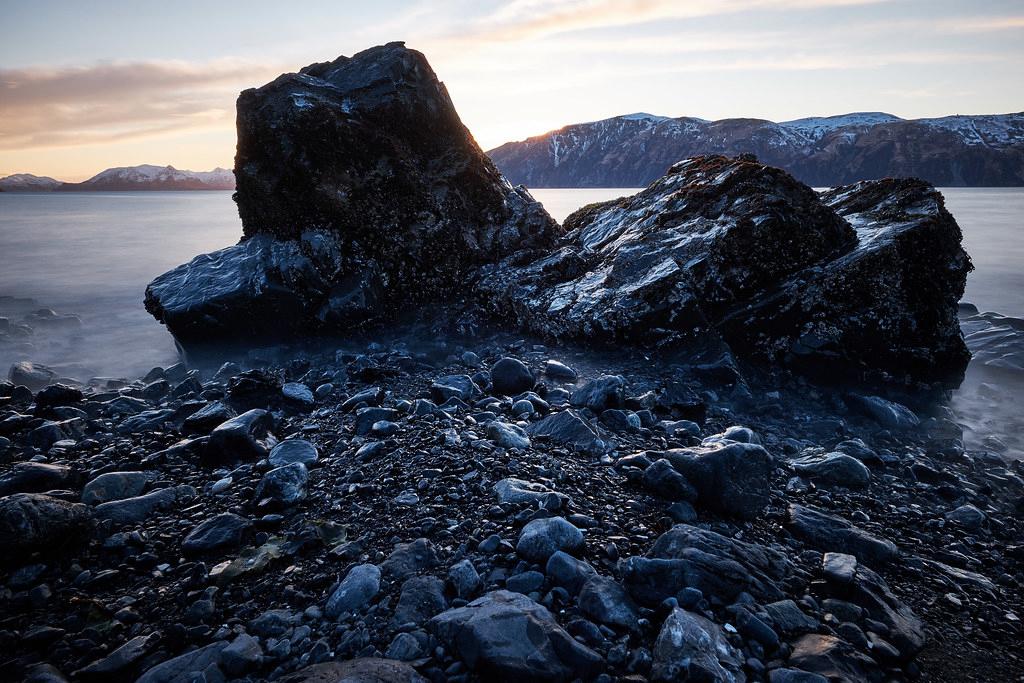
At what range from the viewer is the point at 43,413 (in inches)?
228

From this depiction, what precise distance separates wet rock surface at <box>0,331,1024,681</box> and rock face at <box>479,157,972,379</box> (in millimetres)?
1645

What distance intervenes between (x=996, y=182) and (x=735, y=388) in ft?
492

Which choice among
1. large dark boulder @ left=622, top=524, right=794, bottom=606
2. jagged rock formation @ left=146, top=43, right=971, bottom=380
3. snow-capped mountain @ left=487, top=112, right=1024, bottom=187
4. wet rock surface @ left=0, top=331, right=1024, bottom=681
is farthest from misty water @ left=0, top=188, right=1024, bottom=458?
snow-capped mountain @ left=487, top=112, right=1024, bottom=187

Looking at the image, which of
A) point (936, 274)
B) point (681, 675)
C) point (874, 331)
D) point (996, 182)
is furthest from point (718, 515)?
point (996, 182)

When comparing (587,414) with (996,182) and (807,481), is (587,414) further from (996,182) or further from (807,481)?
(996,182)

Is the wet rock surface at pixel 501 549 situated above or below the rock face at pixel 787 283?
below

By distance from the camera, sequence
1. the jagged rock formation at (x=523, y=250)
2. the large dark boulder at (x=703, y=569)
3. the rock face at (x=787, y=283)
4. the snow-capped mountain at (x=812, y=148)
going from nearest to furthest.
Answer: the large dark boulder at (x=703, y=569), the rock face at (x=787, y=283), the jagged rock formation at (x=523, y=250), the snow-capped mountain at (x=812, y=148)

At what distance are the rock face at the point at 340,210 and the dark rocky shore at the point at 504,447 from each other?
5 cm

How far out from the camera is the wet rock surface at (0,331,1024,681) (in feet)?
8.34

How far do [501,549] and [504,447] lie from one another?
1.38 m

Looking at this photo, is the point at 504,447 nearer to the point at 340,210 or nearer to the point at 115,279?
the point at 340,210

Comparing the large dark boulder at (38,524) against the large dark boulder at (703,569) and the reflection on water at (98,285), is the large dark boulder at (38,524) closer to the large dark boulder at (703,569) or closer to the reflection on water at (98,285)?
the large dark boulder at (703,569)

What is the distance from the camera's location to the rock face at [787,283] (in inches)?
265

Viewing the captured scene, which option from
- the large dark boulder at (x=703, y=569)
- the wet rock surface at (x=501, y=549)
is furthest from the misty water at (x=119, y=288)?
the large dark boulder at (x=703, y=569)
